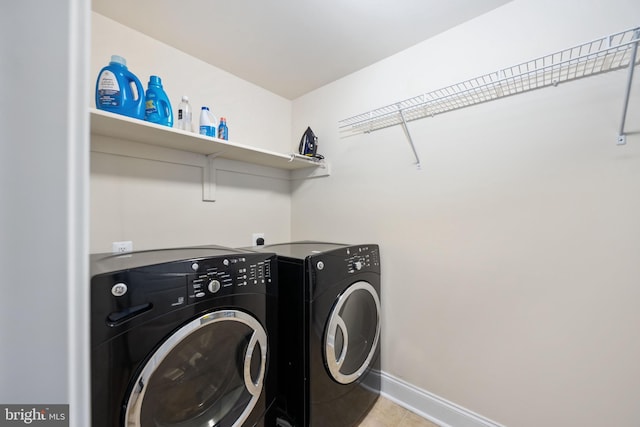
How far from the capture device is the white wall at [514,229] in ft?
3.53

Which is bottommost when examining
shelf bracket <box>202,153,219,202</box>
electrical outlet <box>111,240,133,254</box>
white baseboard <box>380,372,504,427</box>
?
white baseboard <box>380,372,504,427</box>

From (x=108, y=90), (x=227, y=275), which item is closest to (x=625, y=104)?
(x=227, y=275)

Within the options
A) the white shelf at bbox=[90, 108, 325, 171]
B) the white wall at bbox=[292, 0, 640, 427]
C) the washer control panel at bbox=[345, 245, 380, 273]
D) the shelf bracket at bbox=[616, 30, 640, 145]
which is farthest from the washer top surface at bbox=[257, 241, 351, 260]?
the shelf bracket at bbox=[616, 30, 640, 145]

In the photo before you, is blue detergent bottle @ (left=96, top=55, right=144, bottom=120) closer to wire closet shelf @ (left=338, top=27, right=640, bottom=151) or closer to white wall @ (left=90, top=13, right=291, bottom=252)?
white wall @ (left=90, top=13, right=291, bottom=252)

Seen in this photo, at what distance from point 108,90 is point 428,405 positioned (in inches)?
99.3

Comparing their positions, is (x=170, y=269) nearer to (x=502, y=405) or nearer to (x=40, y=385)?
(x=40, y=385)

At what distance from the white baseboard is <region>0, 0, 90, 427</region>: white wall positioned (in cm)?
175

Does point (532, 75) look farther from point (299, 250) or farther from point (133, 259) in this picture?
point (133, 259)

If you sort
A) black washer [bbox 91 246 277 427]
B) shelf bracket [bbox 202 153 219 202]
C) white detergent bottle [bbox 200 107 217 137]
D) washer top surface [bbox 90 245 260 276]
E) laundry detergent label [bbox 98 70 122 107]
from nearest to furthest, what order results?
black washer [bbox 91 246 277 427] < washer top surface [bbox 90 245 260 276] < laundry detergent label [bbox 98 70 122 107] < white detergent bottle [bbox 200 107 217 137] < shelf bracket [bbox 202 153 219 202]

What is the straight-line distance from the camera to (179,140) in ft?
4.78

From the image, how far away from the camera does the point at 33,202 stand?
0.54 metres

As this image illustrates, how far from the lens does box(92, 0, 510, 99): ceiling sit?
Result: 4.35 feet

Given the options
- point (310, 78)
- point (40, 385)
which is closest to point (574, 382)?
point (40, 385)

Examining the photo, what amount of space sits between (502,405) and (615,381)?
504 millimetres
